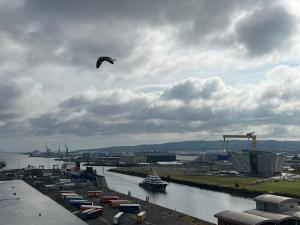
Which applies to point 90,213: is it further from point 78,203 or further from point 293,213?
point 293,213

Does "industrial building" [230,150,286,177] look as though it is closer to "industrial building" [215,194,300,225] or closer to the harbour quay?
the harbour quay

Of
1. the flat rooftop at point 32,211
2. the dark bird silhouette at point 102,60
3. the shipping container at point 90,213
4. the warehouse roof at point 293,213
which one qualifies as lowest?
the flat rooftop at point 32,211

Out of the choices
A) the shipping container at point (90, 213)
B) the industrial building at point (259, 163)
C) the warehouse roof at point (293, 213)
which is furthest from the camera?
the industrial building at point (259, 163)

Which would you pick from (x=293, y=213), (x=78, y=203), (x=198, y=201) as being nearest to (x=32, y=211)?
(x=78, y=203)

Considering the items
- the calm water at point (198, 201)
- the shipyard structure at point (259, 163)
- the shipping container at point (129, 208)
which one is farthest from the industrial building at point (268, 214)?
the shipyard structure at point (259, 163)

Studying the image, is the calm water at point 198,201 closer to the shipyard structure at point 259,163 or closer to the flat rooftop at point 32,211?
the flat rooftop at point 32,211

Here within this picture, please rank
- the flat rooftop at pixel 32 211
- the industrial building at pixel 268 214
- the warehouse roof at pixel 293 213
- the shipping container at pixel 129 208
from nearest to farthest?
the industrial building at pixel 268 214 < the warehouse roof at pixel 293 213 < the shipping container at pixel 129 208 < the flat rooftop at pixel 32 211

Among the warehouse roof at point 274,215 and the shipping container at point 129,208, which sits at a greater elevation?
the warehouse roof at point 274,215

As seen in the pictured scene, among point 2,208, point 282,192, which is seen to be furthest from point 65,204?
point 282,192
